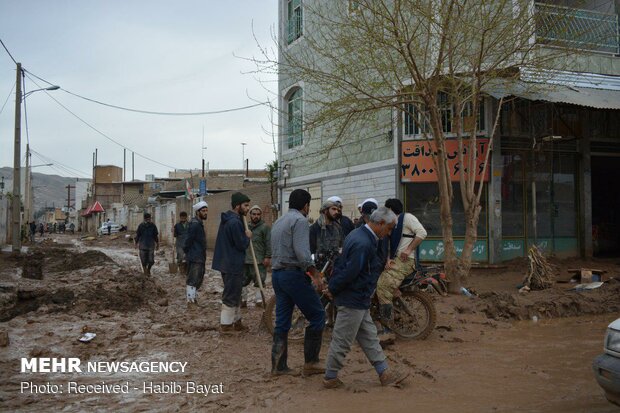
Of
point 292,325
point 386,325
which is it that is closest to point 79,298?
point 292,325

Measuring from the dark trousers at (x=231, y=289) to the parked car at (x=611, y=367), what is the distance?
15.3 feet

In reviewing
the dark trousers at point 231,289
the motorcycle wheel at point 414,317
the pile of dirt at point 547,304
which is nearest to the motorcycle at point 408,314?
the motorcycle wheel at point 414,317

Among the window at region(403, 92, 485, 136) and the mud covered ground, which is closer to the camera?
the mud covered ground

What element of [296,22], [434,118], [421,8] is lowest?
[434,118]

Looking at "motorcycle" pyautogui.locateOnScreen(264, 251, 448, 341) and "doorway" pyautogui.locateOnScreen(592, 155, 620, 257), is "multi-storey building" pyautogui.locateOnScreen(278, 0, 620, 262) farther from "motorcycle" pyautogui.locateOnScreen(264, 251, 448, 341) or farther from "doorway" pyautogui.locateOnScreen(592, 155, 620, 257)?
"motorcycle" pyautogui.locateOnScreen(264, 251, 448, 341)

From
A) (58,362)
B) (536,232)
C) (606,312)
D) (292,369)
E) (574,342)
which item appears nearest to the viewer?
(292,369)

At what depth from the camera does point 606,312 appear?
9820mm

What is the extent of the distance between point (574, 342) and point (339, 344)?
13.5 feet

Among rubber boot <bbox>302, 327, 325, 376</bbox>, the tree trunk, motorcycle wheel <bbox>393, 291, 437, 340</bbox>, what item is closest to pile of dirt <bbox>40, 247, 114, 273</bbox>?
the tree trunk

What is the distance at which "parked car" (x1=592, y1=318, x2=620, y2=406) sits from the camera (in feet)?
12.8

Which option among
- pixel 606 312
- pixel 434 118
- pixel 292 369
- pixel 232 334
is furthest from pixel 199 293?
pixel 606 312

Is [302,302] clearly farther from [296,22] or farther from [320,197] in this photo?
[296,22]

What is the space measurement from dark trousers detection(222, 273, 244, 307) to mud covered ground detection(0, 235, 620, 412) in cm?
49

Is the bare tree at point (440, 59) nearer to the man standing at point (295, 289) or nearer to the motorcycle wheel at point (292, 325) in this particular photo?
the motorcycle wheel at point (292, 325)
